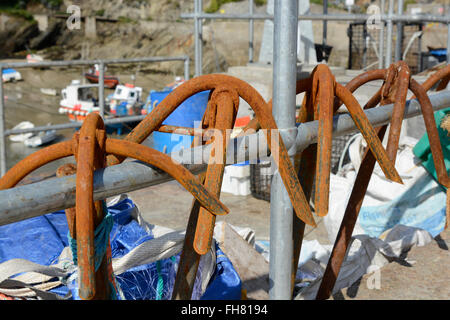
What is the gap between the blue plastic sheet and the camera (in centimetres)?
232

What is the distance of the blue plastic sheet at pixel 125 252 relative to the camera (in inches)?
91.4

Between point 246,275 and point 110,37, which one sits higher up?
point 110,37

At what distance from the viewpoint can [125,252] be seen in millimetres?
2512

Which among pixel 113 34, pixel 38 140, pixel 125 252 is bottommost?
pixel 38 140

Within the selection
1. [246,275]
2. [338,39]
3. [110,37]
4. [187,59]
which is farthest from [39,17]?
[246,275]

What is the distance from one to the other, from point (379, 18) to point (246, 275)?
3.35 meters

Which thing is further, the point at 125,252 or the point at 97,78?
the point at 97,78

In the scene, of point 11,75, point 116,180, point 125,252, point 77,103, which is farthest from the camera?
point 11,75

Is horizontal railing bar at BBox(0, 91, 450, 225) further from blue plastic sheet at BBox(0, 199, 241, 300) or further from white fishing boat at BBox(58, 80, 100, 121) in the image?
white fishing boat at BBox(58, 80, 100, 121)

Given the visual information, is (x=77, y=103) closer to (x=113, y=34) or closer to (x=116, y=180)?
(x=116, y=180)

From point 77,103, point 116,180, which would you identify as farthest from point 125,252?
point 77,103

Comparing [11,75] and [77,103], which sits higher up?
[11,75]

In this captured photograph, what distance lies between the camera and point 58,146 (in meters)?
1.12
